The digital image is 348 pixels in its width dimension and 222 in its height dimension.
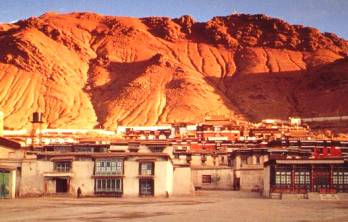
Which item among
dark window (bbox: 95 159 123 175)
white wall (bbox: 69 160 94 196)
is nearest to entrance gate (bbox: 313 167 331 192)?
dark window (bbox: 95 159 123 175)

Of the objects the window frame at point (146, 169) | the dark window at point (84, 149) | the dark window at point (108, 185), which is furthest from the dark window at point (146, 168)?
the dark window at point (84, 149)

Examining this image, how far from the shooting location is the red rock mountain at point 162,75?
149750mm

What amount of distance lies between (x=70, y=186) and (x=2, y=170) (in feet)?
19.4

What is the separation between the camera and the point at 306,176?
197ft

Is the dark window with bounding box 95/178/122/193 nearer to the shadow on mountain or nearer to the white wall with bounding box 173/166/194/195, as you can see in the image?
the white wall with bounding box 173/166/194/195

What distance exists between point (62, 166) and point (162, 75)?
10328 cm

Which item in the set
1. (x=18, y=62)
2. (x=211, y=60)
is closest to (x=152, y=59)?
(x=211, y=60)

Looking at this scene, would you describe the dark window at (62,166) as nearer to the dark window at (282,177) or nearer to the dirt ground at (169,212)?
the dirt ground at (169,212)

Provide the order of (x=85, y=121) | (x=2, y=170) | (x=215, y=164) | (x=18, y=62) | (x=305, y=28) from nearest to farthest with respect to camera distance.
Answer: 1. (x=2, y=170)
2. (x=215, y=164)
3. (x=85, y=121)
4. (x=18, y=62)
5. (x=305, y=28)

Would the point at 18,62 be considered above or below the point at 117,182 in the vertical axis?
above

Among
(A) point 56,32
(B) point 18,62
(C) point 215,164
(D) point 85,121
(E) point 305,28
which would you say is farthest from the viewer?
(E) point 305,28

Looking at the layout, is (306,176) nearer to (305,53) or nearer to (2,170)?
(2,170)

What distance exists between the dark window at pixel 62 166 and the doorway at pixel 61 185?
2.95 feet

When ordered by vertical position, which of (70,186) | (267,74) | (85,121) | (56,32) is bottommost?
(70,186)
